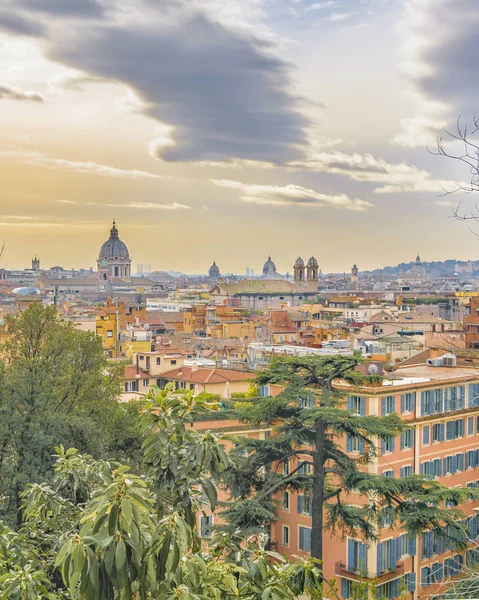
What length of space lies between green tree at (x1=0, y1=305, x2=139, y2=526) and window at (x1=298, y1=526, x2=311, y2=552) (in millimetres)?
4263

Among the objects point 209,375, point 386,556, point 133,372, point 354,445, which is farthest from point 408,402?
point 133,372

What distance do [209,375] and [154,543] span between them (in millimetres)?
19321

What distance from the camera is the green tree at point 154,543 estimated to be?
352 cm

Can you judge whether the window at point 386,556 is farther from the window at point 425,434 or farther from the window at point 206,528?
the window at point 206,528

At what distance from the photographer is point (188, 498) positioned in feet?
14.5

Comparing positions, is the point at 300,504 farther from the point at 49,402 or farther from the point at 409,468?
the point at 49,402

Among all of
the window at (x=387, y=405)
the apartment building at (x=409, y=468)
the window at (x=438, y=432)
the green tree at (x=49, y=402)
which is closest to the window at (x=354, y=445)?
the apartment building at (x=409, y=468)

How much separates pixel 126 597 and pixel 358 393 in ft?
40.0

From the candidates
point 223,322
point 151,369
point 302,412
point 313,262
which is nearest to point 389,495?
point 302,412

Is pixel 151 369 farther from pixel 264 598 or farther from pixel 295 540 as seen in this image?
pixel 264 598

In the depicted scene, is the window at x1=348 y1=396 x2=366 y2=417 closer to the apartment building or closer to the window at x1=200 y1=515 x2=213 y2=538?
the apartment building

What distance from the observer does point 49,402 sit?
1222 cm

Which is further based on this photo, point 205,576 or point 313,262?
point 313,262

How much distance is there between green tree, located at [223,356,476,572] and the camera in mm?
10484
